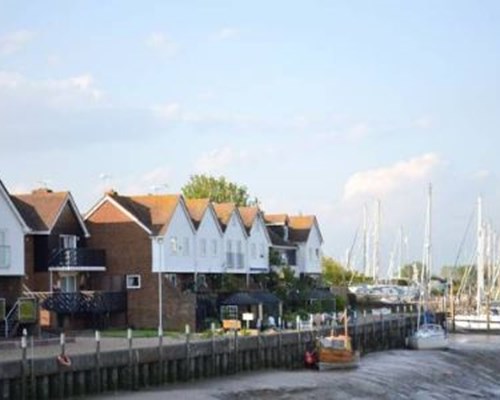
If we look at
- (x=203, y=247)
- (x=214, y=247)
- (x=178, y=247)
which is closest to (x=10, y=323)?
(x=178, y=247)

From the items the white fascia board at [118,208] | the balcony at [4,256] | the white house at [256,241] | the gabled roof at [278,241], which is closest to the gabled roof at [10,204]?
the balcony at [4,256]

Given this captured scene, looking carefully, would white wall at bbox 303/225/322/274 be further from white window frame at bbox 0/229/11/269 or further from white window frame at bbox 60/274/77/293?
white window frame at bbox 0/229/11/269

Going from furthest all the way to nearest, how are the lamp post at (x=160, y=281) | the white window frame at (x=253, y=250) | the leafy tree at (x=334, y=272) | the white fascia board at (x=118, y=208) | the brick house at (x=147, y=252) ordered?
the leafy tree at (x=334, y=272) < the white window frame at (x=253, y=250) < the white fascia board at (x=118, y=208) < the brick house at (x=147, y=252) < the lamp post at (x=160, y=281)

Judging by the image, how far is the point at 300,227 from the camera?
10594 centimetres

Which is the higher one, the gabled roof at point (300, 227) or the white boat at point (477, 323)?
the gabled roof at point (300, 227)

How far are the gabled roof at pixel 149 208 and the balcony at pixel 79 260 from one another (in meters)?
3.27

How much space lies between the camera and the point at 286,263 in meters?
99.5

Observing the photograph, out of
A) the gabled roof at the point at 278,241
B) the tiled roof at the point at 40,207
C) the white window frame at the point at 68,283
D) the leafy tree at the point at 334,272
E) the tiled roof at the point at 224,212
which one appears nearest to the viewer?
the tiled roof at the point at 40,207

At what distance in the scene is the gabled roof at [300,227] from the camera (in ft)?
344

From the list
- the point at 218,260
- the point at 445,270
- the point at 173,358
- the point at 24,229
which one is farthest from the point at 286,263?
the point at 445,270

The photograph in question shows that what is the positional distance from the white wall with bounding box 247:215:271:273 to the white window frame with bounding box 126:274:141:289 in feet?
59.0

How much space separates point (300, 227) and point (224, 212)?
19.4 metres

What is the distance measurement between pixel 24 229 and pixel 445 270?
483ft

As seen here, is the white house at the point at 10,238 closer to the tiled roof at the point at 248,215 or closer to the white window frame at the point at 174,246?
the white window frame at the point at 174,246
